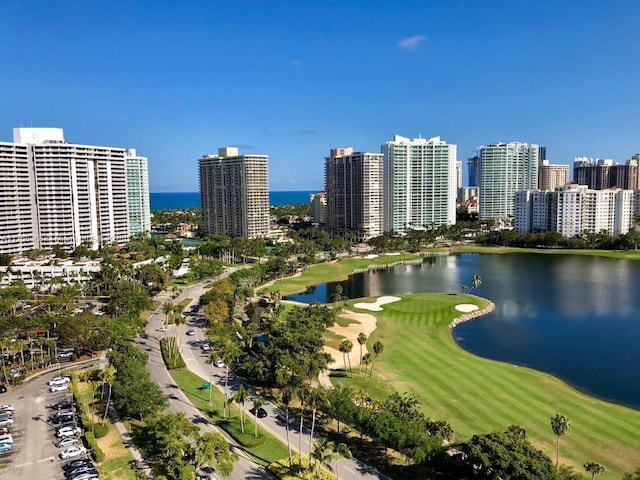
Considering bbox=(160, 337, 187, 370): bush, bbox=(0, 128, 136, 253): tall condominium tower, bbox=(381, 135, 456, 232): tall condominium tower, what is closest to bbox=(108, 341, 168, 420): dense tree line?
bbox=(160, 337, 187, 370): bush

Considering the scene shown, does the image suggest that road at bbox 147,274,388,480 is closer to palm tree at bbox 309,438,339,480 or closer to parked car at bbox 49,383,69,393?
palm tree at bbox 309,438,339,480

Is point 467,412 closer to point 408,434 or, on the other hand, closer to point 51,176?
point 408,434

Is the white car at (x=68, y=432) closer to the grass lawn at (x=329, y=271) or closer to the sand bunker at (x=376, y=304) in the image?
the sand bunker at (x=376, y=304)

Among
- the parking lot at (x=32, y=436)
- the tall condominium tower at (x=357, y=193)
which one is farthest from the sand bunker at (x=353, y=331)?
the tall condominium tower at (x=357, y=193)

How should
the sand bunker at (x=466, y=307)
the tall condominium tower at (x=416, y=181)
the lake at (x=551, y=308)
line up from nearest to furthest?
the lake at (x=551, y=308) < the sand bunker at (x=466, y=307) < the tall condominium tower at (x=416, y=181)

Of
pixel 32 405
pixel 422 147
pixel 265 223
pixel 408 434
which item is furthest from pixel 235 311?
pixel 422 147

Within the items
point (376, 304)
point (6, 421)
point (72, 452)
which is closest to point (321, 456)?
point (72, 452)
